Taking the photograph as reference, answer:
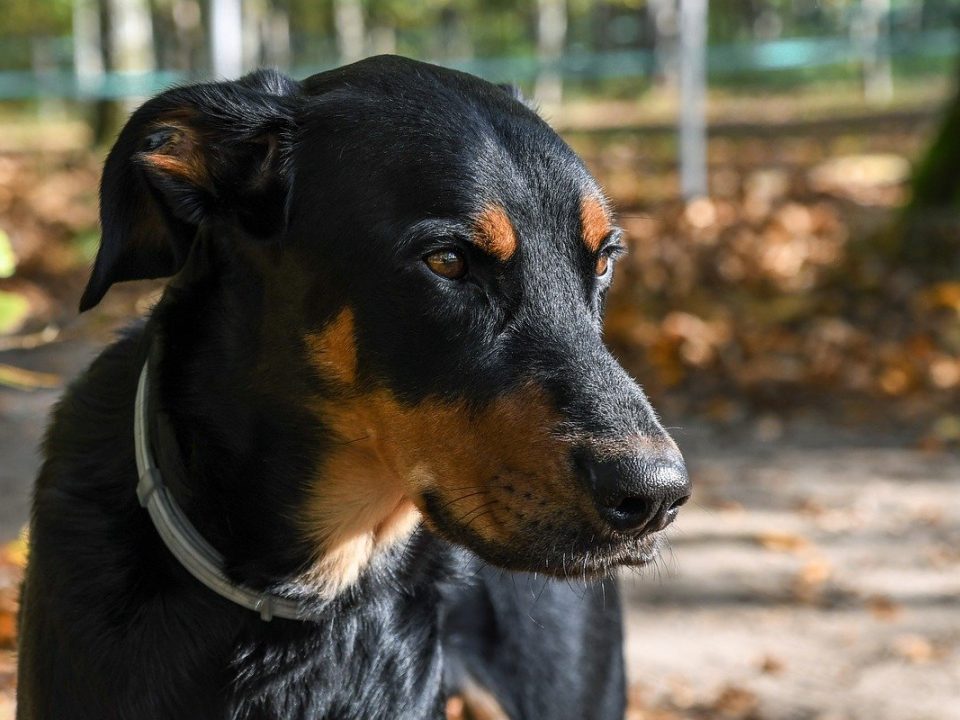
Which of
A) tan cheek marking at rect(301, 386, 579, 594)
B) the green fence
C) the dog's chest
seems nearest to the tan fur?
tan cheek marking at rect(301, 386, 579, 594)

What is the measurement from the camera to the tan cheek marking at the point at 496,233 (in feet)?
8.04

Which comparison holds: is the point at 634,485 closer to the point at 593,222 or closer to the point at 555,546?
the point at 555,546

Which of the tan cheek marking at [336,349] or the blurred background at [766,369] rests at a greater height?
the tan cheek marking at [336,349]

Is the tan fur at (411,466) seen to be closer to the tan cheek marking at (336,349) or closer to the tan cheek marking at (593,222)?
the tan cheek marking at (336,349)

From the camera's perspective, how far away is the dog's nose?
2209mm

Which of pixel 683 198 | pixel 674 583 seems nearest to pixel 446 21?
pixel 683 198

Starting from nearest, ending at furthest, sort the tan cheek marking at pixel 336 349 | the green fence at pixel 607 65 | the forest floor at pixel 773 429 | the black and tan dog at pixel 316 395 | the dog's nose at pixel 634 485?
the dog's nose at pixel 634 485
the black and tan dog at pixel 316 395
the tan cheek marking at pixel 336 349
the forest floor at pixel 773 429
the green fence at pixel 607 65

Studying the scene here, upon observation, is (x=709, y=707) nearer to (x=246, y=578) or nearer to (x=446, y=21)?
(x=246, y=578)

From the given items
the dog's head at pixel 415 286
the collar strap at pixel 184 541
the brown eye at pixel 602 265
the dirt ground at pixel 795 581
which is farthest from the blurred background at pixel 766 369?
the collar strap at pixel 184 541

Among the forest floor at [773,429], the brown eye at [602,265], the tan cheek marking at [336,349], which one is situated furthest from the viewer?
the forest floor at [773,429]

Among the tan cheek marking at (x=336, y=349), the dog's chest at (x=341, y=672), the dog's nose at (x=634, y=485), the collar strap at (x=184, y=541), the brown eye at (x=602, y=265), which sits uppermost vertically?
the brown eye at (x=602, y=265)

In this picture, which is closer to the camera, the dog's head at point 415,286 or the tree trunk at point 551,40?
the dog's head at point 415,286

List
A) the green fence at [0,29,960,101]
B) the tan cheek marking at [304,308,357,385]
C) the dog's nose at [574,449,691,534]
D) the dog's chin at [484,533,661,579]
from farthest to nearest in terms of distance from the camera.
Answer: the green fence at [0,29,960,101]
the tan cheek marking at [304,308,357,385]
the dog's chin at [484,533,661,579]
the dog's nose at [574,449,691,534]

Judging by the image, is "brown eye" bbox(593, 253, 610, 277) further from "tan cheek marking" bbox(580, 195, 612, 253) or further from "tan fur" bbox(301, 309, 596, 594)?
"tan fur" bbox(301, 309, 596, 594)
